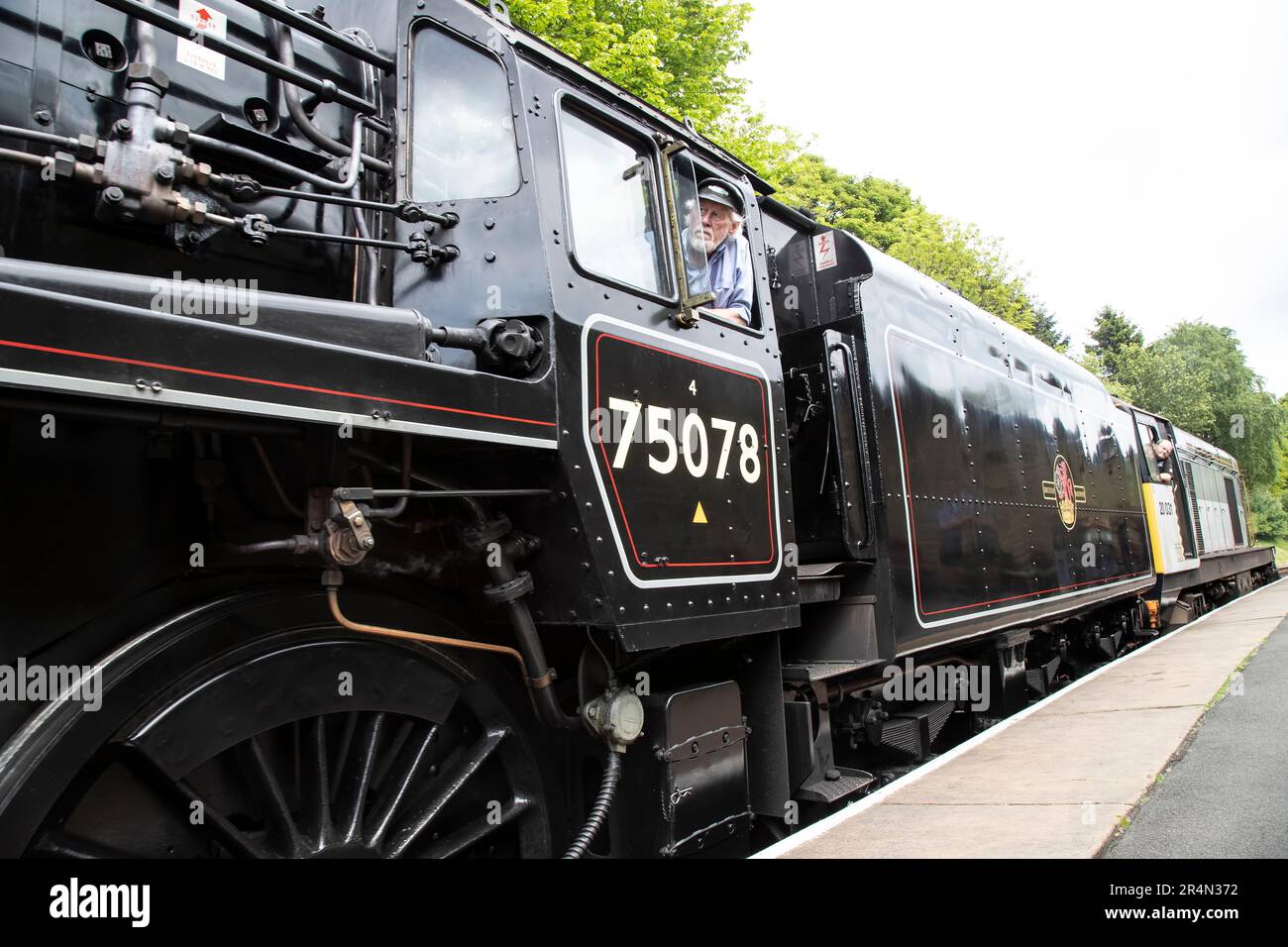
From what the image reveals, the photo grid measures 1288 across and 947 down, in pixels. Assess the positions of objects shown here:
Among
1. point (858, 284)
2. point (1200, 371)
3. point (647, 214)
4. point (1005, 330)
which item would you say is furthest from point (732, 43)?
point (1200, 371)

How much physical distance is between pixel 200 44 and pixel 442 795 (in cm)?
233

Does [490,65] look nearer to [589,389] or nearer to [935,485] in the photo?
[589,389]

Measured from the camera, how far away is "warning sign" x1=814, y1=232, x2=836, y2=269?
187 inches

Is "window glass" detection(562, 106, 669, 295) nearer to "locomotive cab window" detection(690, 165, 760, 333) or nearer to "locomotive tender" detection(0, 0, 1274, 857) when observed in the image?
"locomotive tender" detection(0, 0, 1274, 857)

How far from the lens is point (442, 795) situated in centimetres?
259

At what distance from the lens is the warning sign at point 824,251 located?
475 cm

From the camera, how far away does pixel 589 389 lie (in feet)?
8.86

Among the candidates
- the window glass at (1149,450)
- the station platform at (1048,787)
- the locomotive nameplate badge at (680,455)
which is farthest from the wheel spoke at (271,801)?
the window glass at (1149,450)

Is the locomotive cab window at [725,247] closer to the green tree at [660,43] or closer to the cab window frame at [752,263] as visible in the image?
the cab window frame at [752,263]

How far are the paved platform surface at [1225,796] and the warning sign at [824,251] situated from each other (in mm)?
2974

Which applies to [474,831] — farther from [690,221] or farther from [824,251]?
[824,251]

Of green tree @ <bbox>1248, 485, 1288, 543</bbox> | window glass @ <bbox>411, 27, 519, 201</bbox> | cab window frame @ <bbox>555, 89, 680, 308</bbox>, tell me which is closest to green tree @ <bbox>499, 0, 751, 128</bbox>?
cab window frame @ <bbox>555, 89, 680, 308</bbox>

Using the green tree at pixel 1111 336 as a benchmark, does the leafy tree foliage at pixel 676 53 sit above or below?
below

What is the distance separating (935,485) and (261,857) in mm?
3904
